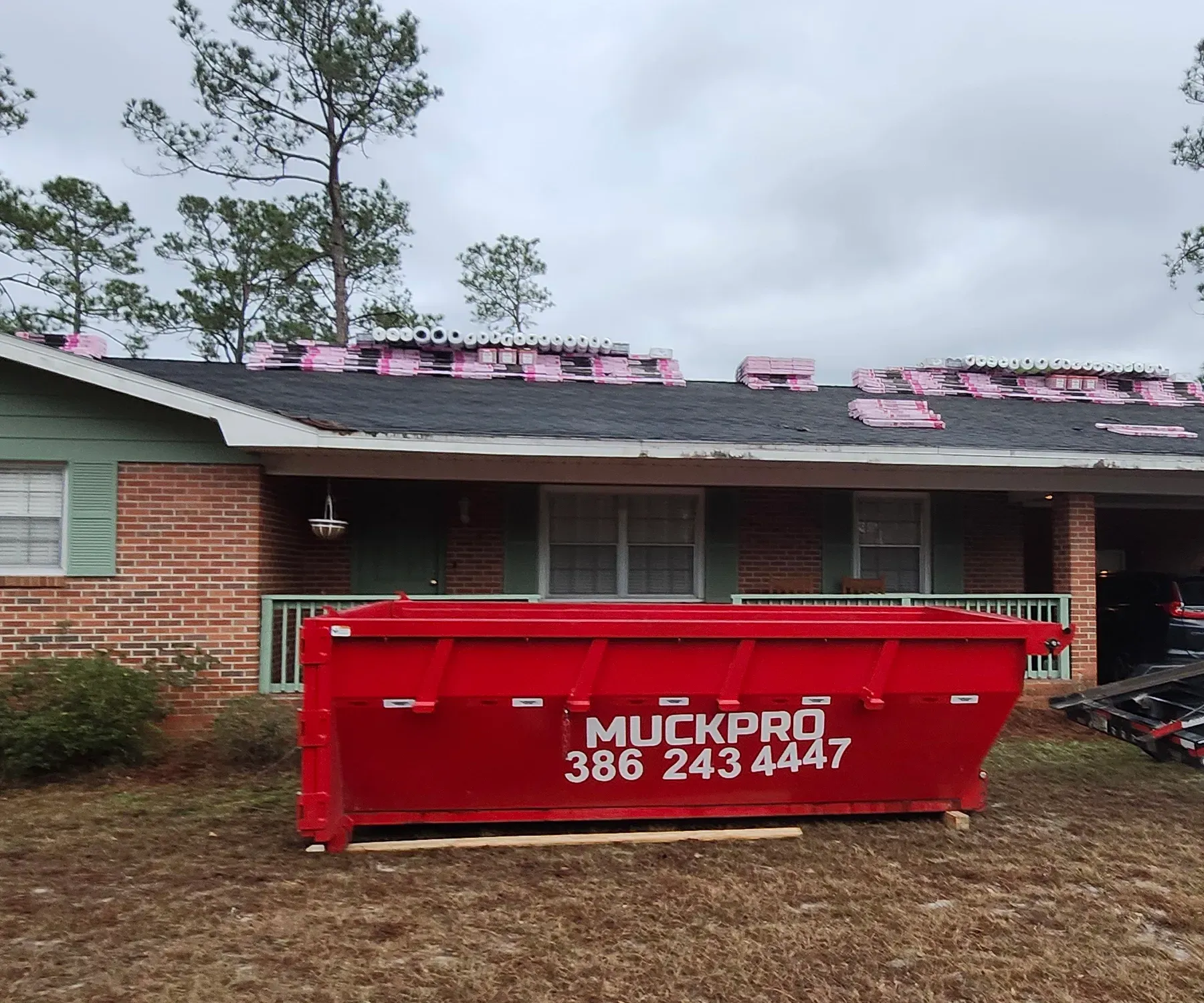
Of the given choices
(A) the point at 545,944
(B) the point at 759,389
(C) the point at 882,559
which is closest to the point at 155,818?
(A) the point at 545,944

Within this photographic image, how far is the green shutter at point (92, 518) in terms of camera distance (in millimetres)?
7672

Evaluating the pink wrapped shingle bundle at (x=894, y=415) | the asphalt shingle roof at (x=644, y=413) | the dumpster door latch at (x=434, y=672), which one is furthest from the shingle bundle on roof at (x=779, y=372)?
the dumpster door latch at (x=434, y=672)

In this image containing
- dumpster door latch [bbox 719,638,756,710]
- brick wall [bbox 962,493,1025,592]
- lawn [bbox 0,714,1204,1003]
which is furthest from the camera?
brick wall [bbox 962,493,1025,592]

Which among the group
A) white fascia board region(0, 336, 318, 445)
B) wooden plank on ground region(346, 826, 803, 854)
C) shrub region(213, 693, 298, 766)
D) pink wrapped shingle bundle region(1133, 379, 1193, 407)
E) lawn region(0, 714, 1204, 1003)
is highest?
pink wrapped shingle bundle region(1133, 379, 1193, 407)

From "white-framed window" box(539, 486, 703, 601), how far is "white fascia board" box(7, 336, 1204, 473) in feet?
5.36

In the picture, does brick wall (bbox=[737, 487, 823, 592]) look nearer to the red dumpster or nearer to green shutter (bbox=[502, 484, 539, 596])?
green shutter (bbox=[502, 484, 539, 596])

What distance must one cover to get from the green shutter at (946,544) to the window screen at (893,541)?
14 cm

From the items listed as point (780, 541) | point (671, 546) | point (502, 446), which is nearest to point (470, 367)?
point (671, 546)

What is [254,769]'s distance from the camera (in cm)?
694

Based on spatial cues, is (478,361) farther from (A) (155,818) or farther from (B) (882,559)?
(A) (155,818)

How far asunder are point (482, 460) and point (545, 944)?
5245 millimetres

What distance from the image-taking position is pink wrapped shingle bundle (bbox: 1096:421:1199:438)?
1031 cm

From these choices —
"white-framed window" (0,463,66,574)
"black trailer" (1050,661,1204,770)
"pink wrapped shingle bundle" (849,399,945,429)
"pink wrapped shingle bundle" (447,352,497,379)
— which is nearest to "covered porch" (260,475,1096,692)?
"pink wrapped shingle bundle" (849,399,945,429)

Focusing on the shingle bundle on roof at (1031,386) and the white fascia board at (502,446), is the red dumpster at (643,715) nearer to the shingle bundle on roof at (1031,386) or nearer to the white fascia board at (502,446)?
the white fascia board at (502,446)
